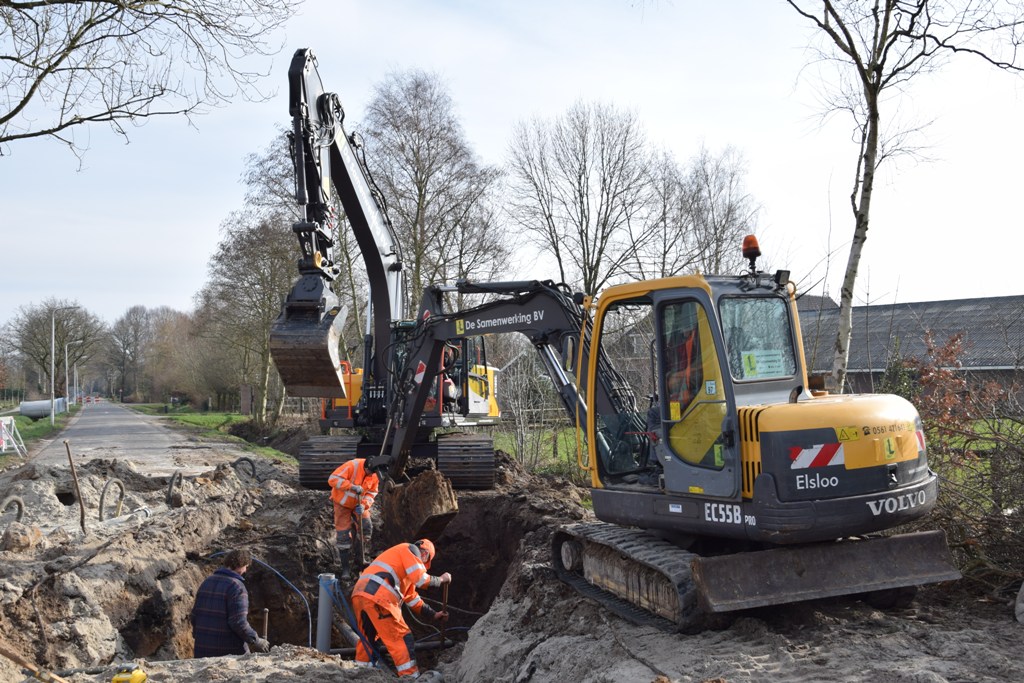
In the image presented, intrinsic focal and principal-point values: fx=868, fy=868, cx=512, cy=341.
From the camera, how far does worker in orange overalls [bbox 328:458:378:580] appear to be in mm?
10406

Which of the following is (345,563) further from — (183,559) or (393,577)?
(393,577)

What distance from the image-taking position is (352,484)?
408 inches

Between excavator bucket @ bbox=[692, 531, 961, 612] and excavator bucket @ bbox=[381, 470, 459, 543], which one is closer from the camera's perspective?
excavator bucket @ bbox=[692, 531, 961, 612]

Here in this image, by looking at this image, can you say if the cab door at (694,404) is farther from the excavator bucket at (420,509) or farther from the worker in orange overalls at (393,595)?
the excavator bucket at (420,509)

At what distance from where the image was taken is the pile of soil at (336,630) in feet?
18.5

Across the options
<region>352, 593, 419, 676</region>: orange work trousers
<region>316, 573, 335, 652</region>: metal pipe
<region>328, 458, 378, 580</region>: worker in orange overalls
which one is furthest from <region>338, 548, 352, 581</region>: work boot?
<region>352, 593, 419, 676</region>: orange work trousers

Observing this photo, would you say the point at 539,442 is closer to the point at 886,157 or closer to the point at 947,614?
the point at 886,157

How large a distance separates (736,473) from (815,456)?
53 cm

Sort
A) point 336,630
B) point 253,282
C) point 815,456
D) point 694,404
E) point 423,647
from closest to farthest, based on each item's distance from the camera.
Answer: point 815,456 → point 694,404 → point 423,647 → point 336,630 → point 253,282

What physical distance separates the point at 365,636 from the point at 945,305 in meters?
23.2

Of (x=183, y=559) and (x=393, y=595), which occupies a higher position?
(x=393, y=595)

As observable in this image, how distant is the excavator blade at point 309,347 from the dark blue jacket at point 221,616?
9.90ft

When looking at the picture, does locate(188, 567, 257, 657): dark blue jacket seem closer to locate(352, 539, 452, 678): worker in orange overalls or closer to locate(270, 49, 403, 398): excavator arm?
locate(352, 539, 452, 678): worker in orange overalls

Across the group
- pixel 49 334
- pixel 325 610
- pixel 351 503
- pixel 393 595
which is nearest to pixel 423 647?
pixel 325 610
